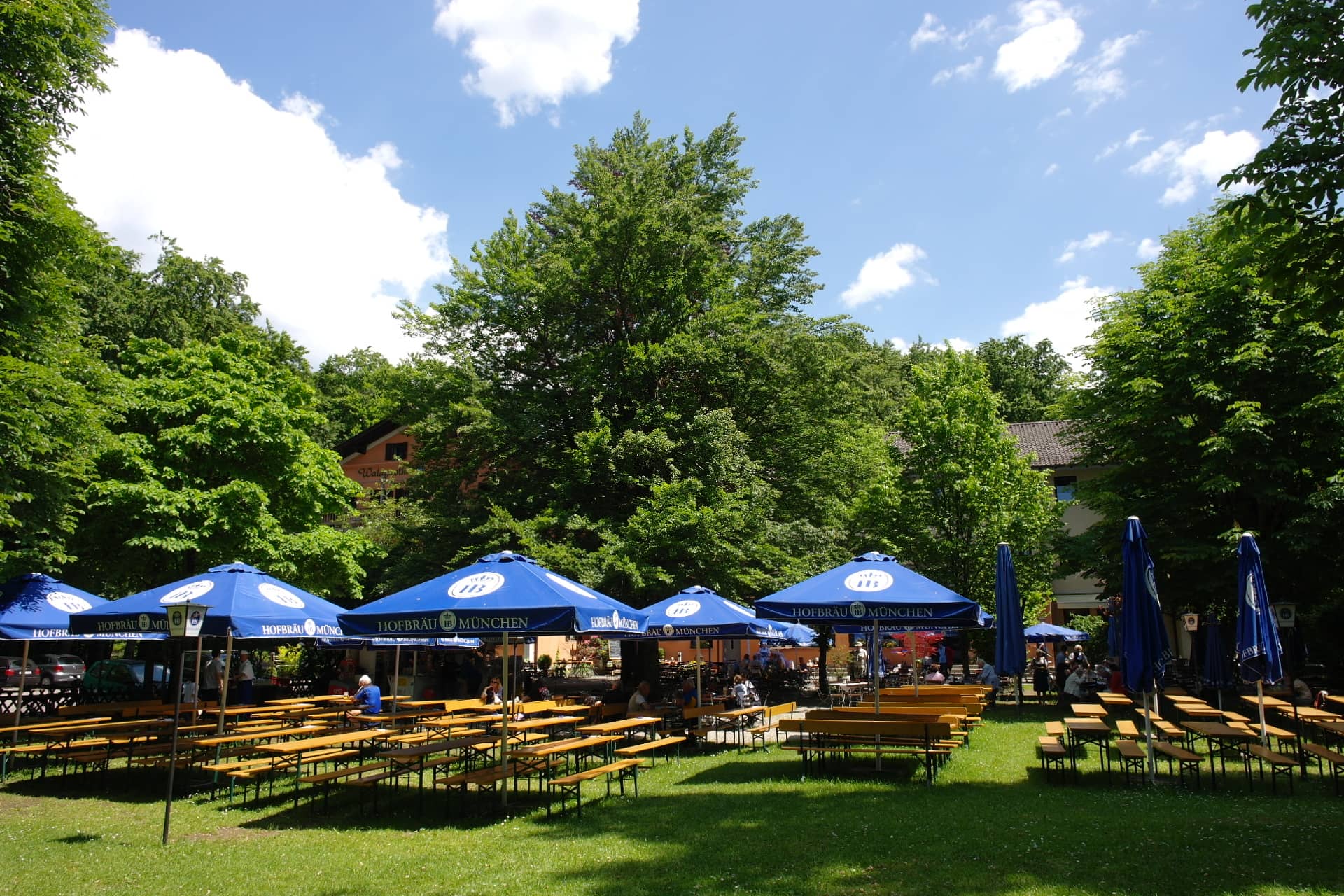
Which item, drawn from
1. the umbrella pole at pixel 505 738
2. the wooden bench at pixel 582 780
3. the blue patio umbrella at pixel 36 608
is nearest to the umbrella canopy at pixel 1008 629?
the wooden bench at pixel 582 780

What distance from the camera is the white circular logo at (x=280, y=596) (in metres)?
12.0

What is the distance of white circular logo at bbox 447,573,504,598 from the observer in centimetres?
936

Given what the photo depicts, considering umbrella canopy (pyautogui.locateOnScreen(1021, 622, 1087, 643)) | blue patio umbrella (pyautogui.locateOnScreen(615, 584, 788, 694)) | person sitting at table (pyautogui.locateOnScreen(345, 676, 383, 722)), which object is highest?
blue patio umbrella (pyautogui.locateOnScreen(615, 584, 788, 694))

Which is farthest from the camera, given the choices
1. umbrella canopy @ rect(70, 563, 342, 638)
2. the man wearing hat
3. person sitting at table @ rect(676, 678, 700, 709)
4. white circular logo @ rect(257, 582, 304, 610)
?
the man wearing hat

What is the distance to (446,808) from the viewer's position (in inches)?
364

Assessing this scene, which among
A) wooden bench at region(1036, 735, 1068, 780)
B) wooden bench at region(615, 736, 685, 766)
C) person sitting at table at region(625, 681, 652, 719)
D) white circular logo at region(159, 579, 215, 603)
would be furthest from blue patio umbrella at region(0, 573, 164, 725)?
wooden bench at region(1036, 735, 1068, 780)

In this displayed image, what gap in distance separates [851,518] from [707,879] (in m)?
20.3

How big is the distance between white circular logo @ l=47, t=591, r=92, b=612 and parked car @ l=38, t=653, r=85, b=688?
17.3 meters

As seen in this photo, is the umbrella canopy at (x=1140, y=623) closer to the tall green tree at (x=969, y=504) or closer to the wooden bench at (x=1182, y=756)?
the wooden bench at (x=1182, y=756)

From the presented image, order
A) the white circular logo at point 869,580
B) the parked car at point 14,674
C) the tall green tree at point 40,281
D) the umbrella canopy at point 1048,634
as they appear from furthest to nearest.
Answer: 1. the parked car at point 14,674
2. the umbrella canopy at point 1048,634
3. the tall green tree at point 40,281
4. the white circular logo at point 869,580

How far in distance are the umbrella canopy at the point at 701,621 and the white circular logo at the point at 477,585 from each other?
412cm

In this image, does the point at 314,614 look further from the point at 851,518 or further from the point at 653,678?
the point at 851,518

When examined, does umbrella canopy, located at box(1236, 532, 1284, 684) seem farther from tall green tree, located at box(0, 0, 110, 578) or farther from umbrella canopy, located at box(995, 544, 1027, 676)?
tall green tree, located at box(0, 0, 110, 578)

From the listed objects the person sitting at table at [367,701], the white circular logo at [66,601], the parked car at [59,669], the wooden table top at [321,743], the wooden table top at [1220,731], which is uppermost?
the white circular logo at [66,601]
